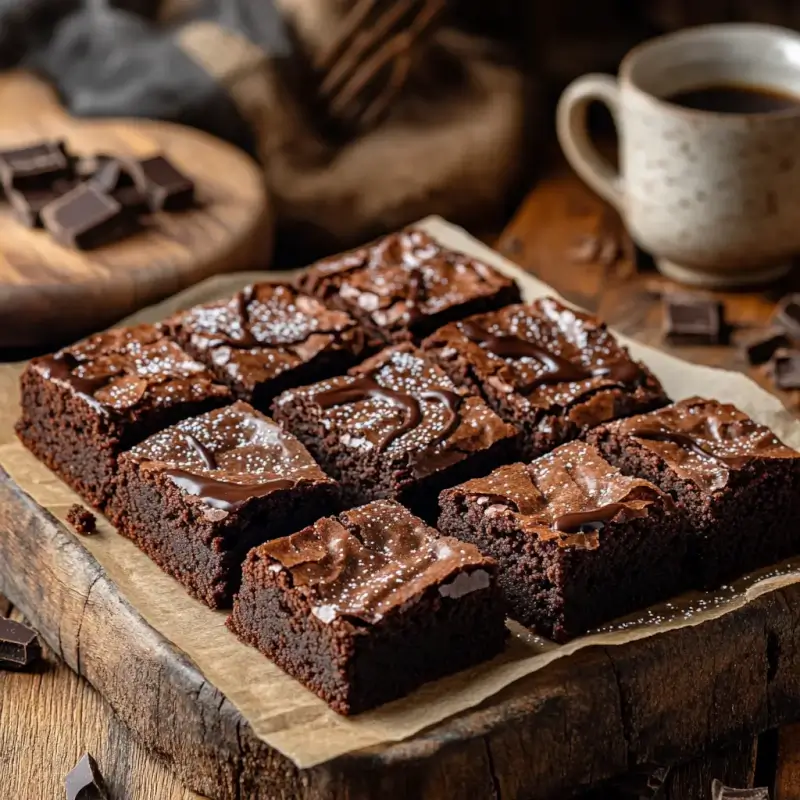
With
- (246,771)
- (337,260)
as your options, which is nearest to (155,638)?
(246,771)

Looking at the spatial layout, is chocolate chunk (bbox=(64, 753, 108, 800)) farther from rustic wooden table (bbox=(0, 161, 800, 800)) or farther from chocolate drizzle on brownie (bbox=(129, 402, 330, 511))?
chocolate drizzle on brownie (bbox=(129, 402, 330, 511))

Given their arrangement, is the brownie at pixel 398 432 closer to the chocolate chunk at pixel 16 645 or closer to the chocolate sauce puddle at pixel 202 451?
the chocolate sauce puddle at pixel 202 451

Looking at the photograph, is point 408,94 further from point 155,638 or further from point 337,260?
point 155,638

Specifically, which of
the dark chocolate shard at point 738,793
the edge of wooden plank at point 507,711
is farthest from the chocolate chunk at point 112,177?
the dark chocolate shard at point 738,793

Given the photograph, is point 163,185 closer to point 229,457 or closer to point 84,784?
point 229,457

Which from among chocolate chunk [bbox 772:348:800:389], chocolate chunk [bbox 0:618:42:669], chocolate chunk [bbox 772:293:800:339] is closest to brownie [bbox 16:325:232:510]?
chocolate chunk [bbox 0:618:42:669]
